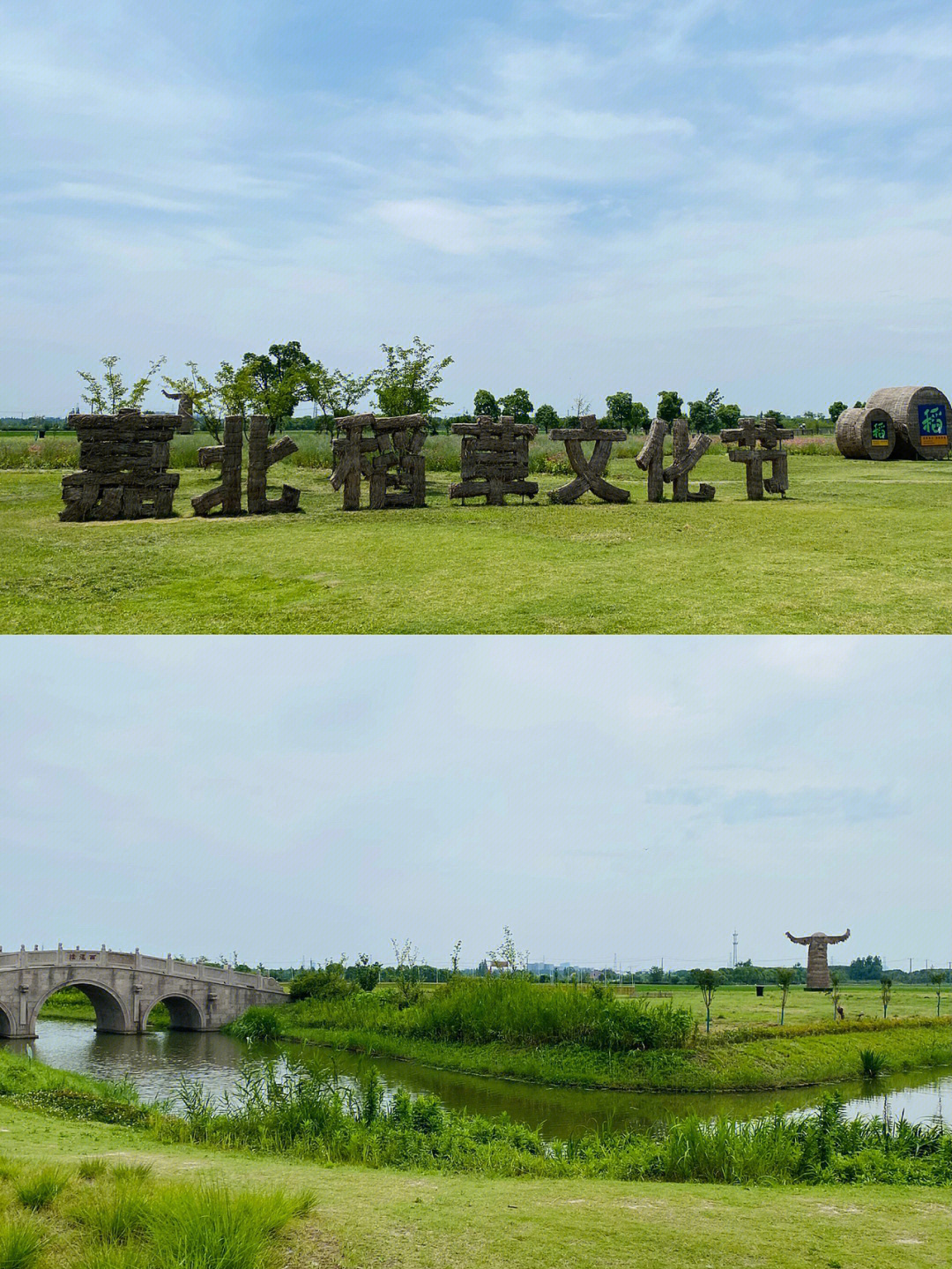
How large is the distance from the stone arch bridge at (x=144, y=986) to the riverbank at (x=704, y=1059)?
701 cm

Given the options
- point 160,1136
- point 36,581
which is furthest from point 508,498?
point 160,1136

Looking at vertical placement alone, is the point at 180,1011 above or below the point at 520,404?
below

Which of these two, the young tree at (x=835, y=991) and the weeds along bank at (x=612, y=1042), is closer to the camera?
the weeds along bank at (x=612, y=1042)

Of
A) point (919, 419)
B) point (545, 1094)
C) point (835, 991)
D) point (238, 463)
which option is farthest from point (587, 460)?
point (919, 419)

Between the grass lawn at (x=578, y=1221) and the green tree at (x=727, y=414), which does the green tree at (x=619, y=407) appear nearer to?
the green tree at (x=727, y=414)

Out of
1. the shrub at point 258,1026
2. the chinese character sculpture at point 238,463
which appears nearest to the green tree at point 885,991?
the shrub at point 258,1026

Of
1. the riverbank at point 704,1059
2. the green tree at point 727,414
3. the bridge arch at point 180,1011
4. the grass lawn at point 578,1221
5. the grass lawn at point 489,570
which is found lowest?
the bridge arch at point 180,1011

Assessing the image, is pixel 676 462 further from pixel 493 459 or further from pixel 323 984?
pixel 323 984

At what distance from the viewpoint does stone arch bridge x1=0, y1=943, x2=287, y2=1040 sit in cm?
2297

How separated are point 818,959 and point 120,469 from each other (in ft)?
57.8

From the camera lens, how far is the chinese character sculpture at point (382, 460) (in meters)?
15.5

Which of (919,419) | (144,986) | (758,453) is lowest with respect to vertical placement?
(144,986)

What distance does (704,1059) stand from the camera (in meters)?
15.0

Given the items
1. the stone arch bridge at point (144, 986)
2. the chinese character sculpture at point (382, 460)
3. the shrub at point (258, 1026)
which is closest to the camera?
the chinese character sculpture at point (382, 460)
